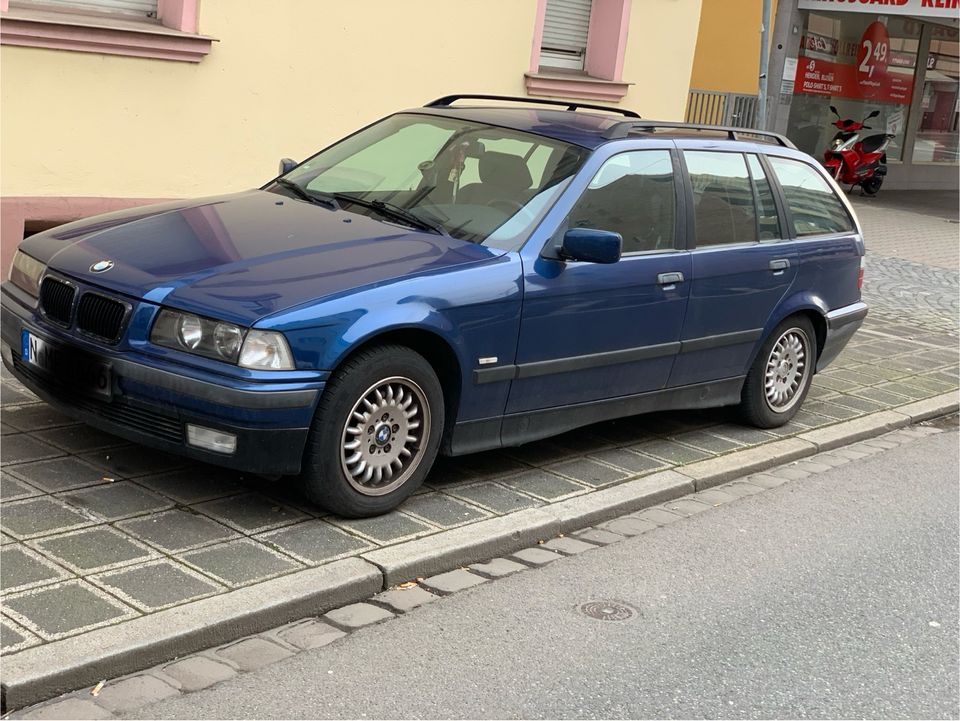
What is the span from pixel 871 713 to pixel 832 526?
2070 millimetres

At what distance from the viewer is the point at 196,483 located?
5.47 metres

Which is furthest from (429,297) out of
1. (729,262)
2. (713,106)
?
(713,106)

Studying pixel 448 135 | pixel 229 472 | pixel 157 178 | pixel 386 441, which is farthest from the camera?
pixel 157 178

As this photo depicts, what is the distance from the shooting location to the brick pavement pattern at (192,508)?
4301 millimetres

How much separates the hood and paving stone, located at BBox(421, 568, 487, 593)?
1.18 m

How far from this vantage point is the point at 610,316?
6.12 meters

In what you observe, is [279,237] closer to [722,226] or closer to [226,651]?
[226,651]

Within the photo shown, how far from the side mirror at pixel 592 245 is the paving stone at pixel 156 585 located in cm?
227

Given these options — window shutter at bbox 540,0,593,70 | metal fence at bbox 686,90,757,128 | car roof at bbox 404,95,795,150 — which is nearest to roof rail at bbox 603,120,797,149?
car roof at bbox 404,95,795,150

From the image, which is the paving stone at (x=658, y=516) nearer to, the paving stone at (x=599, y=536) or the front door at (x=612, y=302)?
the paving stone at (x=599, y=536)

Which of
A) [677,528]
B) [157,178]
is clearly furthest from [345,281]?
[157,178]

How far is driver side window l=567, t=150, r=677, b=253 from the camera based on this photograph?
613 cm

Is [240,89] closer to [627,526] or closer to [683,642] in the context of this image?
[627,526]

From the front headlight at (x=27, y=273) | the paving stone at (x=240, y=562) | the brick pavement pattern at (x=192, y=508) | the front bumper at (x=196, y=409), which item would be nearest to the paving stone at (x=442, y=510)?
the brick pavement pattern at (x=192, y=508)
